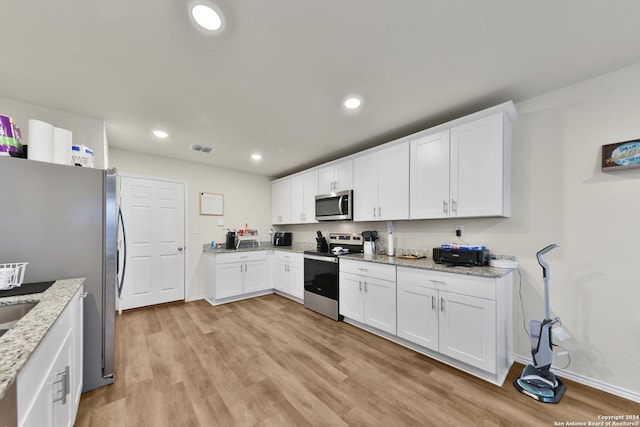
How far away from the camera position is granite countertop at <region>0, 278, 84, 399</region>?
2.20 feet

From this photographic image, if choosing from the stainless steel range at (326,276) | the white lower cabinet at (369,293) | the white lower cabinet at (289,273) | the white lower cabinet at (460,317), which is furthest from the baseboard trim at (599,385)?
the white lower cabinet at (289,273)

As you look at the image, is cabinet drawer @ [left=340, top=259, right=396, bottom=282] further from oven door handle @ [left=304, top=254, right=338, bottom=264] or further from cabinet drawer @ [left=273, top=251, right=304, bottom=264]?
cabinet drawer @ [left=273, top=251, right=304, bottom=264]

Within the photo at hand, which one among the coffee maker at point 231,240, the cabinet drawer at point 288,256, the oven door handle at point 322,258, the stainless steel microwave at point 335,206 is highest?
the stainless steel microwave at point 335,206

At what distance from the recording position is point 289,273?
13.8 feet

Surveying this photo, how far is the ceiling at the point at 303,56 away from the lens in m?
1.33

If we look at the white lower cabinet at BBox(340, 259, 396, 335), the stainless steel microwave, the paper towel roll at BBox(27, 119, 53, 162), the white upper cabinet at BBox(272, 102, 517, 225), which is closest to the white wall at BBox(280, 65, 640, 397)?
the white upper cabinet at BBox(272, 102, 517, 225)

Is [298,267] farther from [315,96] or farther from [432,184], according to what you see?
[315,96]

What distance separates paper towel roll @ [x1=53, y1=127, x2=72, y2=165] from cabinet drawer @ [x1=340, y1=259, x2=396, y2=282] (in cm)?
284

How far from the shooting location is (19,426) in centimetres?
71

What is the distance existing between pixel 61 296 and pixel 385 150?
10.3ft

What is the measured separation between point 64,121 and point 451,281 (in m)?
4.09

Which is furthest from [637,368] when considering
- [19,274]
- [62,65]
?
[62,65]

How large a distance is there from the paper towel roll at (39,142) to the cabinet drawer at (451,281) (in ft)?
10.2

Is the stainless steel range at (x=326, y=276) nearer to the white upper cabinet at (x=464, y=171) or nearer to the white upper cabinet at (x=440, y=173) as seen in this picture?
the white upper cabinet at (x=440, y=173)
